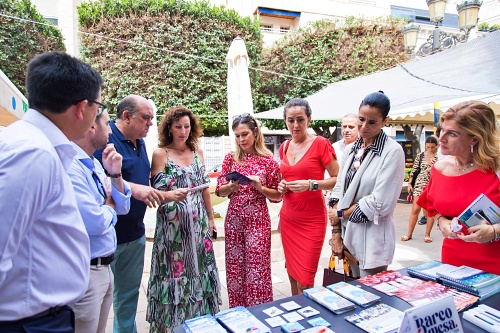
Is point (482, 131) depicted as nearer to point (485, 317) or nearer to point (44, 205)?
point (485, 317)

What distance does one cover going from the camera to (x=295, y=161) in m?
2.92

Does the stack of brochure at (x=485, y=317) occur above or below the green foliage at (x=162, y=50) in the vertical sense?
below

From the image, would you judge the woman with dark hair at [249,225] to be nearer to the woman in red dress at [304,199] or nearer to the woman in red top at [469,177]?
the woman in red dress at [304,199]

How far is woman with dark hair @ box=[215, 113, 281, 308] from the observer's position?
2.63m

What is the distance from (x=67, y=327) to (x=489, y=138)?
2.39 metres

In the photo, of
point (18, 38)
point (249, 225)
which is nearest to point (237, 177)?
point (249, 225)

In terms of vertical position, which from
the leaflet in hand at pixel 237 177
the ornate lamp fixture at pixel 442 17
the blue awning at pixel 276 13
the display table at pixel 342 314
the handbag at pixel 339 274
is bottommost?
the handbag at pixel 339 274

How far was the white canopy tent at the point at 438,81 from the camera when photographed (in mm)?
3363

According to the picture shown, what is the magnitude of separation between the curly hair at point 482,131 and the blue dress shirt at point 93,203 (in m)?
2.12

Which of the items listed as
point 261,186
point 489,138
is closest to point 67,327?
point 261,186

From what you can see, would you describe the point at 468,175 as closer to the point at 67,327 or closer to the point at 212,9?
the point at 67,327

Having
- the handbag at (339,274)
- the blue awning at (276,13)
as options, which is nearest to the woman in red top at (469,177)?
the handbag at (339,274)

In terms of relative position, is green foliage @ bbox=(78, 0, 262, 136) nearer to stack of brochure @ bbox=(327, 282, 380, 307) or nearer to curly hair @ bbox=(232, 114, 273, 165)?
curly hair @ bbox=(232, 114, 273, 165)

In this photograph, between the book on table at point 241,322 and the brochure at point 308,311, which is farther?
the brochure at point 308,311
